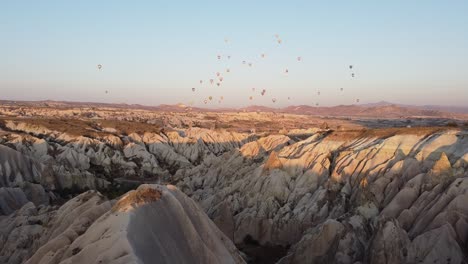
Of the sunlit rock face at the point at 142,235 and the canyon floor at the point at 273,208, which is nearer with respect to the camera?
the sunlit rock face at the point at 142,235

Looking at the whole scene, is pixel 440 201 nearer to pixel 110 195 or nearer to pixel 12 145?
pixel 110 195

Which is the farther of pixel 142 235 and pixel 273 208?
pixel 273 208

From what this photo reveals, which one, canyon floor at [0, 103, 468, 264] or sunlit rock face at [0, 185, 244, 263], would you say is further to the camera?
canyon floor at [0, 103, 468, 264]

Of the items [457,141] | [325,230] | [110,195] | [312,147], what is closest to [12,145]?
[110,195]
